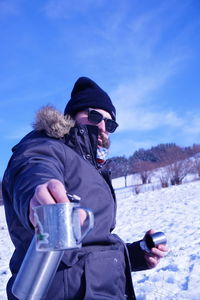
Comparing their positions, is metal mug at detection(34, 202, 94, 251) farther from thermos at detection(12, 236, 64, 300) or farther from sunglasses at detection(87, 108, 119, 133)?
sunglasses at detection(87, 108, 119, 133)

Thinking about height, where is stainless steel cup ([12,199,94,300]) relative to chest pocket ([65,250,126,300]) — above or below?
above

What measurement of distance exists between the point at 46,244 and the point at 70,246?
0.07m

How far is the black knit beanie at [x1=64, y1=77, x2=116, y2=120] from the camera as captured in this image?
2.07 metres

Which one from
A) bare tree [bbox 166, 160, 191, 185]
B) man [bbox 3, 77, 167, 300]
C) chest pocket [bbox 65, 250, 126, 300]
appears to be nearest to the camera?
man [bbox 3, 77, 167, 300]

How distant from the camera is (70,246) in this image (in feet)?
2.66

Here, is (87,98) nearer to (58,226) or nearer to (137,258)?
(137,258)

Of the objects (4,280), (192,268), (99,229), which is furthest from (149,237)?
(4,280)

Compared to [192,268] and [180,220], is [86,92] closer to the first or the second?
[192,268]

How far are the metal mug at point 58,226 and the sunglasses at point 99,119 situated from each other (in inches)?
46.1

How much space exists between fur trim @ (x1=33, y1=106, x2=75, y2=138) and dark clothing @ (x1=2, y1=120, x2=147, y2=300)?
0.03 m

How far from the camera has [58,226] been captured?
0.82 metres

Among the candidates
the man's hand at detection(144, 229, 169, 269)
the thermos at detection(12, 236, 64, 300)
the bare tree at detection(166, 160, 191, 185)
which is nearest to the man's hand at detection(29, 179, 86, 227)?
the thermos at detection(12, 236, 64, 300)

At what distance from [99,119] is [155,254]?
36.8 inches

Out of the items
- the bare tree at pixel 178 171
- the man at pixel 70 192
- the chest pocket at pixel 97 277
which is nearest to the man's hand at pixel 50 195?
the man at pixel 70 192
